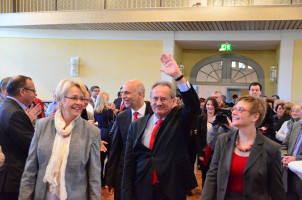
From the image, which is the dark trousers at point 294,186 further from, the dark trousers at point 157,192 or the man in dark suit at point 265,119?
the dark trousers at point 157,192

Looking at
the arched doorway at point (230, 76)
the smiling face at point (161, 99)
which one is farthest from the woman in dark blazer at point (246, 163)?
the arched doorway at point (230, 76)

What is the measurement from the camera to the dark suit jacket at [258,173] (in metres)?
2.37

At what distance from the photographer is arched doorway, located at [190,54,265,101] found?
40.9ft

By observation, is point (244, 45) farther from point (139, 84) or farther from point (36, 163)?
point (36, 163)

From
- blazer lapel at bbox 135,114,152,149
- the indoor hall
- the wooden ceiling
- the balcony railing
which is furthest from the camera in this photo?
the balcony railing

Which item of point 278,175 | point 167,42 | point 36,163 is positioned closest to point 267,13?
point 167,42

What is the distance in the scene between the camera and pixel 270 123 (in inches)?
176

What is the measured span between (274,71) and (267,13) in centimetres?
296

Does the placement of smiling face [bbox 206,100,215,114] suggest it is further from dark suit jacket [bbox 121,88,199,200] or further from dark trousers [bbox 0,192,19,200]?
dark trousers [bbox 0,192,19,200]

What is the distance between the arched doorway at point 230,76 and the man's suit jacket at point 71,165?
10562mm

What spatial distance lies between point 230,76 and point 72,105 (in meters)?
10.9

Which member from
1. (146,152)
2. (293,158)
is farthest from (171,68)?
(293,158)

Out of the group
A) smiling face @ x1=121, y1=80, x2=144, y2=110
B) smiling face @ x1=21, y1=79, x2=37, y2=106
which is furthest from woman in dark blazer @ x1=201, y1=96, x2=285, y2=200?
smiling face @ x1=21, y1=79, x2=37, y2=106

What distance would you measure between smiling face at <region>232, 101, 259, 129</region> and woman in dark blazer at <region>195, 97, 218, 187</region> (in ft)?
7.30
